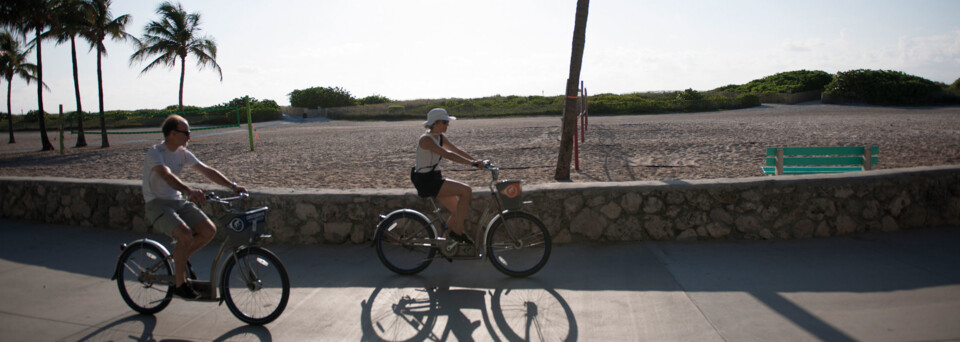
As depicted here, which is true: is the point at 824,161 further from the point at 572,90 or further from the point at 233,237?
the point at 233,237

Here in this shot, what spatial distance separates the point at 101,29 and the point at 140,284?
→ 2274cm

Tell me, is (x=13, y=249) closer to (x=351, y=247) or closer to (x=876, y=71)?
(x=351, y=247)

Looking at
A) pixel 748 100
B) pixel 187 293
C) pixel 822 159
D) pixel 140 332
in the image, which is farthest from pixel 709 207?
pixel 748 100

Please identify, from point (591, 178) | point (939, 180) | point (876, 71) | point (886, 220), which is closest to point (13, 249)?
point (591, 178)

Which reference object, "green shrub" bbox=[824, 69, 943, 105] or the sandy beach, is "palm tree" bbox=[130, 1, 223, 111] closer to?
the sandy beach

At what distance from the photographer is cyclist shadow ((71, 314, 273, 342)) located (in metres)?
4.08

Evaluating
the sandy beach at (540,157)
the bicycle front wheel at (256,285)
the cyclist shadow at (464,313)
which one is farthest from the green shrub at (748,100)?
the bicycle front wheel at (256,285)

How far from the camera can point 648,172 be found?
998cm

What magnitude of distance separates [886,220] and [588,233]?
306cm

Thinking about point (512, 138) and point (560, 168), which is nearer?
point (560, 168)

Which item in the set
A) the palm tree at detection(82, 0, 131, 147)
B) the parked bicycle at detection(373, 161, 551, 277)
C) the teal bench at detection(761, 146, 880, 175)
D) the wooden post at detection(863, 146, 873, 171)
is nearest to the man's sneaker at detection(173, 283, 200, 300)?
the parked bicycle at detection(373, 161, 551, 277)

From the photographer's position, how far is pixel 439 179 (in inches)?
205

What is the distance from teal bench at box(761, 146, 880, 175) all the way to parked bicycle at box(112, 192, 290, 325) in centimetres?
668

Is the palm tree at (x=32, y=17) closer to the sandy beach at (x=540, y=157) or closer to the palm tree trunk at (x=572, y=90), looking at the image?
the sandy beach at (x=540, y=157)
